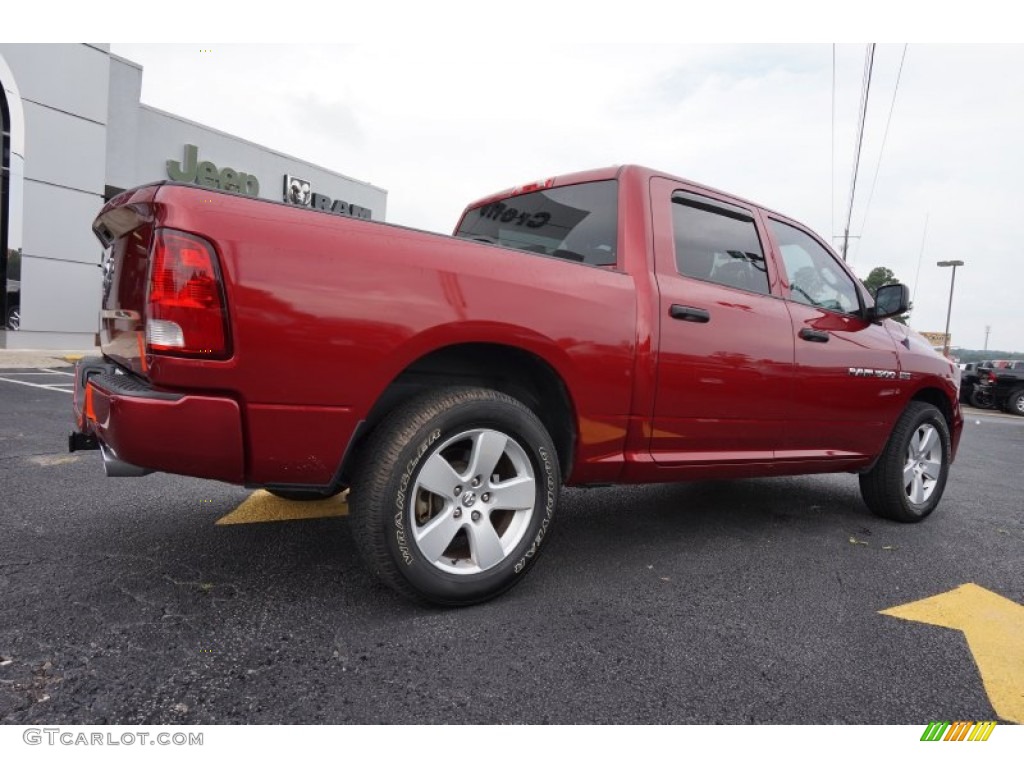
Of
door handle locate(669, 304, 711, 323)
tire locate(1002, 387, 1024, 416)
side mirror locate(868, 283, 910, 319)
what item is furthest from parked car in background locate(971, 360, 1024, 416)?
door handle locate(669, 304, 711, 323)

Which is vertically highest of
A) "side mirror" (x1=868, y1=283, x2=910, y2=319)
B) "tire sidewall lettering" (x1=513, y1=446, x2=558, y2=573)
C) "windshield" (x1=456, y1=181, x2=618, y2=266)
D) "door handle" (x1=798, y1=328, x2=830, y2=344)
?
"windshield" (x1=456, y1=181, x2=618, y2=266)

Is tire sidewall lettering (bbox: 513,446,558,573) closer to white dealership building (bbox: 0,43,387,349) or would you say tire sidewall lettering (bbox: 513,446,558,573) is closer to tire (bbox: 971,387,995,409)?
white dealership building (bbox: 0,43,387,349)

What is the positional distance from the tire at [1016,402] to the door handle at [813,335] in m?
16.2

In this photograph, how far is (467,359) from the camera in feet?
7.63

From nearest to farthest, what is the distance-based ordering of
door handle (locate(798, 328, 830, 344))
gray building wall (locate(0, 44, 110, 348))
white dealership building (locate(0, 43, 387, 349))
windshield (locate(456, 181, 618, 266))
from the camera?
windshield (locate(456, 181, 618, 266)) → door handle (locate(798, 328, 830, 344)) → white dealership building (locate(0, 43, 387, 349)) → gray building wall (locate(0, 44, 110, 348))

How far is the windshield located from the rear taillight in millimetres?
1286

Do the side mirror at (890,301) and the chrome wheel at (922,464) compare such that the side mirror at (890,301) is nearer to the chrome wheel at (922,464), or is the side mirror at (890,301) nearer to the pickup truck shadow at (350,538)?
the chrome wheel at (922,464)

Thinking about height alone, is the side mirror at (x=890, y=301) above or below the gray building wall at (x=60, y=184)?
below

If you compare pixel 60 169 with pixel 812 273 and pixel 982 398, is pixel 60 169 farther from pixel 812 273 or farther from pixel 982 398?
pixel 982 398

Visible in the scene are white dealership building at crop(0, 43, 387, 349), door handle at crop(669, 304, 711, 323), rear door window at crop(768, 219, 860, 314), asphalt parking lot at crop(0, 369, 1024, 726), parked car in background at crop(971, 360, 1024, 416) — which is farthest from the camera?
parked car in background at crop(971, 360, 1024, 416)

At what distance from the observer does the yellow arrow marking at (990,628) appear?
1.81 metres

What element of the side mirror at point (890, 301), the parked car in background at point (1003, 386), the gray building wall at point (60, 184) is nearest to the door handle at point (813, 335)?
the side mirror at point (890, 301)

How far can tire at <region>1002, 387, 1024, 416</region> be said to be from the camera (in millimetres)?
15391

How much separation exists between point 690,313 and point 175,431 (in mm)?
1933
